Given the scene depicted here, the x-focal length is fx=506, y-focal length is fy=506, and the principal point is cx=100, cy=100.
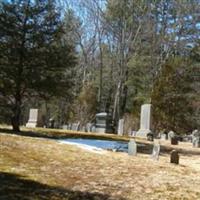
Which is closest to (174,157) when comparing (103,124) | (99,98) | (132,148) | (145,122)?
(132,148)

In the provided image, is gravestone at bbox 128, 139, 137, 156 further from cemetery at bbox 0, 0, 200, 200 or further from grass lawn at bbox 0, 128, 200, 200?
grass lawn at bbox 0, 128, 200, 200

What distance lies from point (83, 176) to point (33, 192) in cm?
208

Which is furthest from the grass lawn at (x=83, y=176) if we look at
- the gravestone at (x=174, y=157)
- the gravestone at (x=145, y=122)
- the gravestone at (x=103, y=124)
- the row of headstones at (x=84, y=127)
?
the row of headstones at (x=84, y=127)

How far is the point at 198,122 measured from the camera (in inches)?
1725

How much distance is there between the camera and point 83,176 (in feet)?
36.8

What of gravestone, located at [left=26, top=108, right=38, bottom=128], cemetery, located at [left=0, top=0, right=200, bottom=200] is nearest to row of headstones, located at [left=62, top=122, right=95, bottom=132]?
cemetery, located at [left=0, top=0, right=200, bottom=200]

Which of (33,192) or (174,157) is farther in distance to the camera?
(174,157)

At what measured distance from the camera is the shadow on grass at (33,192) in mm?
8945

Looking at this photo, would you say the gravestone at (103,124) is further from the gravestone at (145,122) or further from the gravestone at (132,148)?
the gravestone at (132,148)

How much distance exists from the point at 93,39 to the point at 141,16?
762cm

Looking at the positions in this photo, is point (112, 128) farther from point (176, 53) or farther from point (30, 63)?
point (176, 53)

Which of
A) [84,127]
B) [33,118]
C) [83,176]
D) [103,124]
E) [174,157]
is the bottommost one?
[83,176]

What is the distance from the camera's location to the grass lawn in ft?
31.6

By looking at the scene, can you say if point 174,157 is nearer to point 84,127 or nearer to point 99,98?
point 84,127
